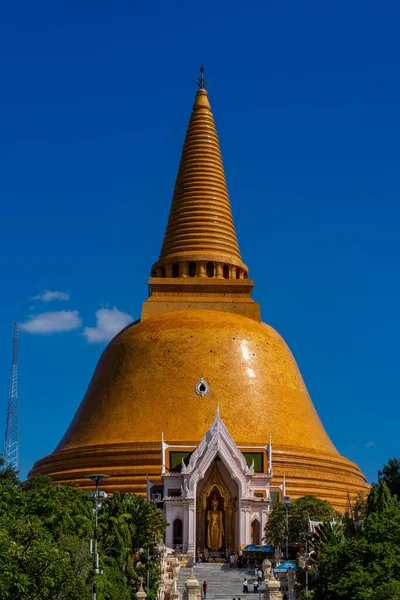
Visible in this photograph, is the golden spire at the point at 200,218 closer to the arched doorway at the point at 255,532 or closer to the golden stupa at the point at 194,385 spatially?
the golden stupa at the point at 194,385

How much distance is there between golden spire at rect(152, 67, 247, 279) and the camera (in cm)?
6212

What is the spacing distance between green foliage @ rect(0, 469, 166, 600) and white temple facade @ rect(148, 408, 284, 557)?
6.73 m

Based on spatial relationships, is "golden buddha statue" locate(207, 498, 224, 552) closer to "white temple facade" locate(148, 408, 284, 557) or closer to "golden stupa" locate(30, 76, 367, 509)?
"white temple facade" locate(148, 408, 284, 557)

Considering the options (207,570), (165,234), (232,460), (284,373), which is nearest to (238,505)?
(232,460)

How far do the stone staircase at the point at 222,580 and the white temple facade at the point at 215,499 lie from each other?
3353 mm

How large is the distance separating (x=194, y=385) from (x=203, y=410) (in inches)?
62.7

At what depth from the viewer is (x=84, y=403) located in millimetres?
58656

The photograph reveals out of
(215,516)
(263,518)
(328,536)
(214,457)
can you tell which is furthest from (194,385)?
(328,536)

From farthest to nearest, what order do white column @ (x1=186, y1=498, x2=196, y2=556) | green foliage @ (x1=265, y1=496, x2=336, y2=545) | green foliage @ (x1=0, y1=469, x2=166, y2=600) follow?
white column @ (x1=186, y1=498, x2=196, y2=556) → green foliage @ (x1=265, y1=496, x2=336, y2=545) → green foliage @ (x1=0, y1=469, x2=166, y2=600)

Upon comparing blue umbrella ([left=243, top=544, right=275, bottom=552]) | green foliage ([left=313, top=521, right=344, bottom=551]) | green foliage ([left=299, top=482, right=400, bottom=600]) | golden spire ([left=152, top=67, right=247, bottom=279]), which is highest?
golden spire ([left=152, top=67, right=247, bottom=279])

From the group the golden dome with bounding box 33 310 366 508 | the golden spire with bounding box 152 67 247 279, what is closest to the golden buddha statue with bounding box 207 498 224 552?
the golden dome with bounding box 33 310 366 508

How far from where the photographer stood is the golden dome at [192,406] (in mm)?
52812

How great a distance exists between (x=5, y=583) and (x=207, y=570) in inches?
735

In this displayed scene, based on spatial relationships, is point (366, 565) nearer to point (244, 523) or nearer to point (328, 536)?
point (328, 536)
